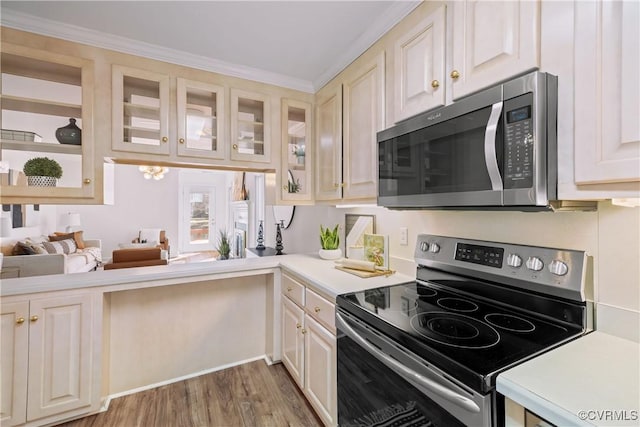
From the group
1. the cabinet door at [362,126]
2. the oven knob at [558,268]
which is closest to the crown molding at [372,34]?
the cabinet door at [362,126]

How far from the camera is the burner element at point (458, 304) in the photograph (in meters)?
1.18

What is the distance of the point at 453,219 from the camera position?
1480mm

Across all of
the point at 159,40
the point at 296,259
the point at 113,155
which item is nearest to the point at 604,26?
the point at 296,259

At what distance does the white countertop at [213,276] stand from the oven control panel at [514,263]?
279 mm

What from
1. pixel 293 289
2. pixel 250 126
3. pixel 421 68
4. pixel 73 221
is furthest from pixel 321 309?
pixel 73 221

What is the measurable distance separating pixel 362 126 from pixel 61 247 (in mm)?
5894

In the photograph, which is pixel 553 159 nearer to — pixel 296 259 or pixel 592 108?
pixel 592 108

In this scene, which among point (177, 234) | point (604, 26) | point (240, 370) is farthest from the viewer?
point (177, 234)

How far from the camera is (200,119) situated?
2.08 meters

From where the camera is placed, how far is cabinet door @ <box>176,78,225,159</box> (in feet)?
6.53

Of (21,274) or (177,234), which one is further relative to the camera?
(177,234)

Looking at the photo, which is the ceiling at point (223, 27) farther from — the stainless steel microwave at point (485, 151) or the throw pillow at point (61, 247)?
the throw pillow at point (61, 247)

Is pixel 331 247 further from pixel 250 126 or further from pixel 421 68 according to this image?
pixel 421 68

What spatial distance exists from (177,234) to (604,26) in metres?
8.38
